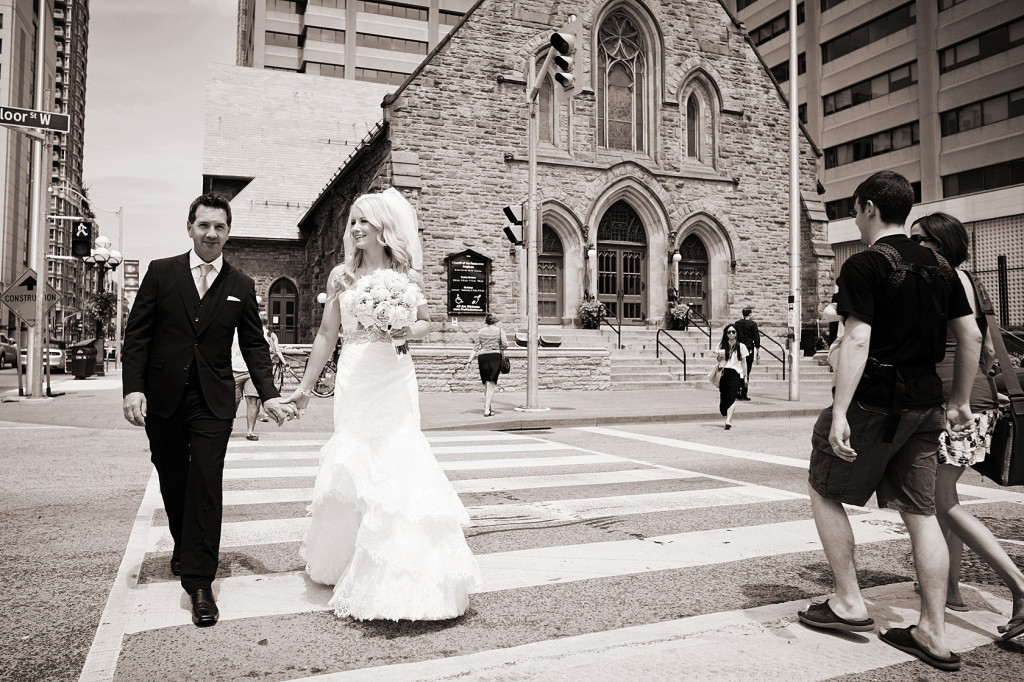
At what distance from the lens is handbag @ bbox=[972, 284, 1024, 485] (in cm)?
363

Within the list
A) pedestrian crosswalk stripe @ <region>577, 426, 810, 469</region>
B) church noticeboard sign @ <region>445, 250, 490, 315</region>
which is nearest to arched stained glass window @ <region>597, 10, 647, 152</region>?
church noticeboard sign @ <region>445, 250, 490, 315</region>

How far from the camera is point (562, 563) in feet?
14.8

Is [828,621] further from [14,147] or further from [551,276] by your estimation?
[14,147]

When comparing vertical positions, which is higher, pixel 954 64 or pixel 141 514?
pixel 954 64

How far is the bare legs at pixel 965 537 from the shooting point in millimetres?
3473

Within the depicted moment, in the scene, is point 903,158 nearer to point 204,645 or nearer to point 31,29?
point 204,645

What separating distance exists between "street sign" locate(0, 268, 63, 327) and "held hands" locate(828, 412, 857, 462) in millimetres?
18621

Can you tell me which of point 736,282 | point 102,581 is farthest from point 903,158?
point 102,581

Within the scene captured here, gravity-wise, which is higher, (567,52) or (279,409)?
(567,52)

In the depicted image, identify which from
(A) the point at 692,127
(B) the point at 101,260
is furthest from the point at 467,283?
(B) the point at 101,260

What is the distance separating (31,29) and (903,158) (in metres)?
82.0

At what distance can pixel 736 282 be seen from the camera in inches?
1056

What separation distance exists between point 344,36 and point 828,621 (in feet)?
239

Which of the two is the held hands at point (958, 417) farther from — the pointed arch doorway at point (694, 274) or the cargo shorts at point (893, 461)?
the pointed arch doorway at point (694, 274)
